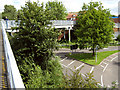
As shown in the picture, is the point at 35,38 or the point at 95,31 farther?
the point at 95,31

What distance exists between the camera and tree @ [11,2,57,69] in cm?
653

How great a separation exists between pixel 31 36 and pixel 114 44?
1901 cm

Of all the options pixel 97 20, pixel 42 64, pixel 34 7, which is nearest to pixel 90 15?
pixel 97 20

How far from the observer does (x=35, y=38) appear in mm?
6711

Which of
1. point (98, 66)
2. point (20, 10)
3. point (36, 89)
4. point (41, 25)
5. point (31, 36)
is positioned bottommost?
point (98, 66)

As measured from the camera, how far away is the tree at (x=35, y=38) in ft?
21.4

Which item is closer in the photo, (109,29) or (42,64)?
(42,64)

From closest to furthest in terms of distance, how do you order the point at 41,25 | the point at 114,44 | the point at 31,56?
the point at 31,56, the point at 41,25, the point at 114,44

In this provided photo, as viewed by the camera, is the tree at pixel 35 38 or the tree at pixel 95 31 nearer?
the tree at pixel 35 38

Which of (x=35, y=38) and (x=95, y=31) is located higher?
(x=95, y=31)

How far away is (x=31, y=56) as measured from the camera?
644 cm

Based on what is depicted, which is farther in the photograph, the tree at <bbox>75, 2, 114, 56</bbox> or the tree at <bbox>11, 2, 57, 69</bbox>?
the tree at <bbox>75, 2, 114, 56</bbox>

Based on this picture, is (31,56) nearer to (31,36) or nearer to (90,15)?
(31,36)

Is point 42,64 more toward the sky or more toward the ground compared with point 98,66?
more toward the sky
